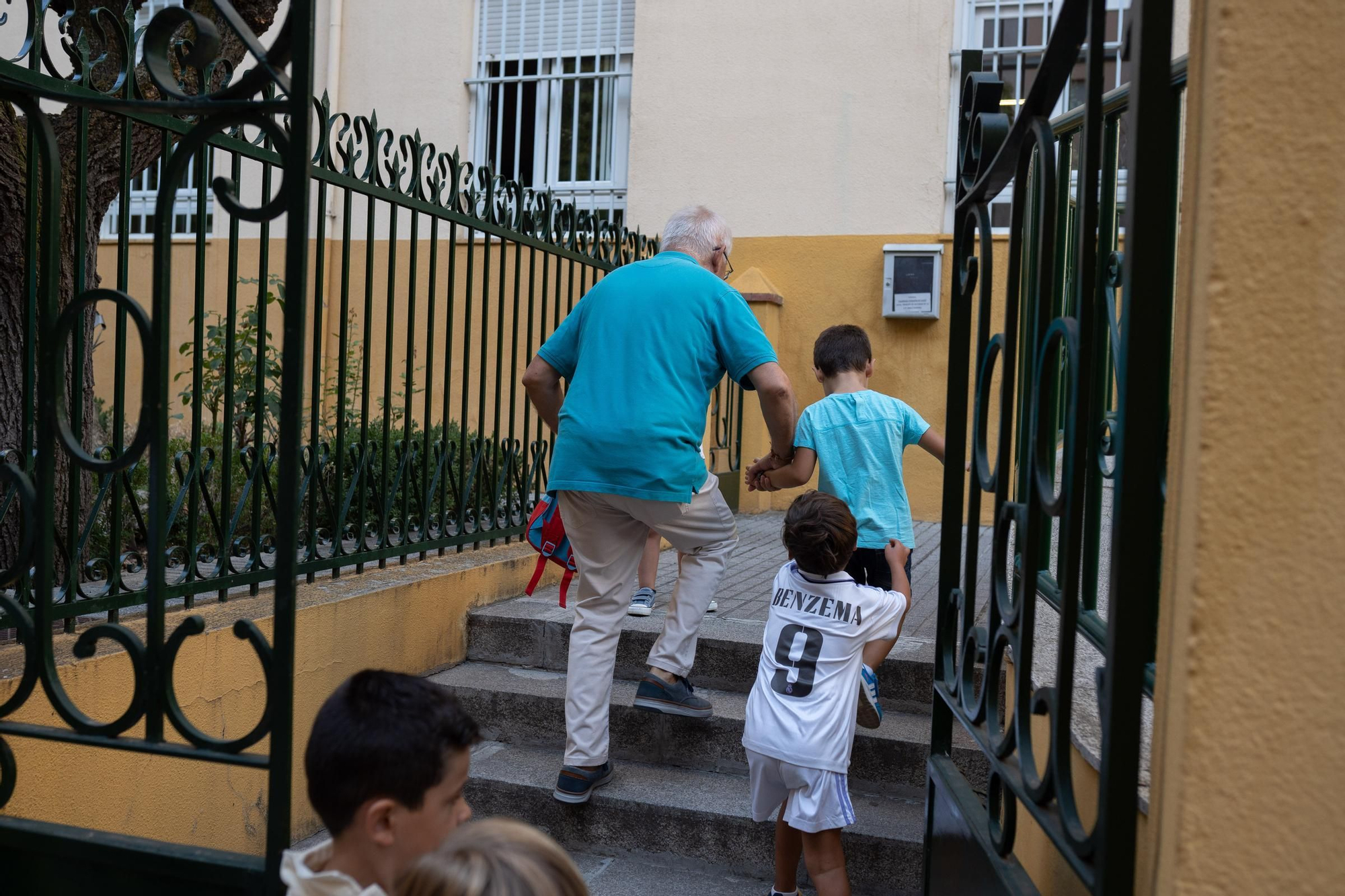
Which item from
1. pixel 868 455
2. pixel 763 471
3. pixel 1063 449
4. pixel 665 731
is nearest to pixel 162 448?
pixel 1063 449

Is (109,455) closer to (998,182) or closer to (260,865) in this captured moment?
(260,865)

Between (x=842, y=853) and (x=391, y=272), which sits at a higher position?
(x=391, y=272)

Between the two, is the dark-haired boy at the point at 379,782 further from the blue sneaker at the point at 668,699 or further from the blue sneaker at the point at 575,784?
the blue sneaker at the point at 668,699

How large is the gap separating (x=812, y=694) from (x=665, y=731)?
3.41 ft

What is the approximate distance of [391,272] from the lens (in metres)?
4.57

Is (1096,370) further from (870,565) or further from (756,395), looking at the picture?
(756,395)

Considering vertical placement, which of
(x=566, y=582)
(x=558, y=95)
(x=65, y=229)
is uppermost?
(x=558, y=95)

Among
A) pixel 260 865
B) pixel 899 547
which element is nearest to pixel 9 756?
pixel 260 865

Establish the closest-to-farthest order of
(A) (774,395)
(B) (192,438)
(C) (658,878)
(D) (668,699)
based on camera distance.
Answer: (B) (192,438) → (C) (658,878) → (A) (774,395) → (D) (668,699)

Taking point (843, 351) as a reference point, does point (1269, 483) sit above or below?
below

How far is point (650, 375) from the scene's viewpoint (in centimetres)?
379

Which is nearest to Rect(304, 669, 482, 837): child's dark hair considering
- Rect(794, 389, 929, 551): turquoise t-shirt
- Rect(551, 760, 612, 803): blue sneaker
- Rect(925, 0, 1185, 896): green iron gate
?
Rect(925, 0, 1185, 896): green iron gate

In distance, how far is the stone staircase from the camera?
373 centimetres

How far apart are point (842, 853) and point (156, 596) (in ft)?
6.77
